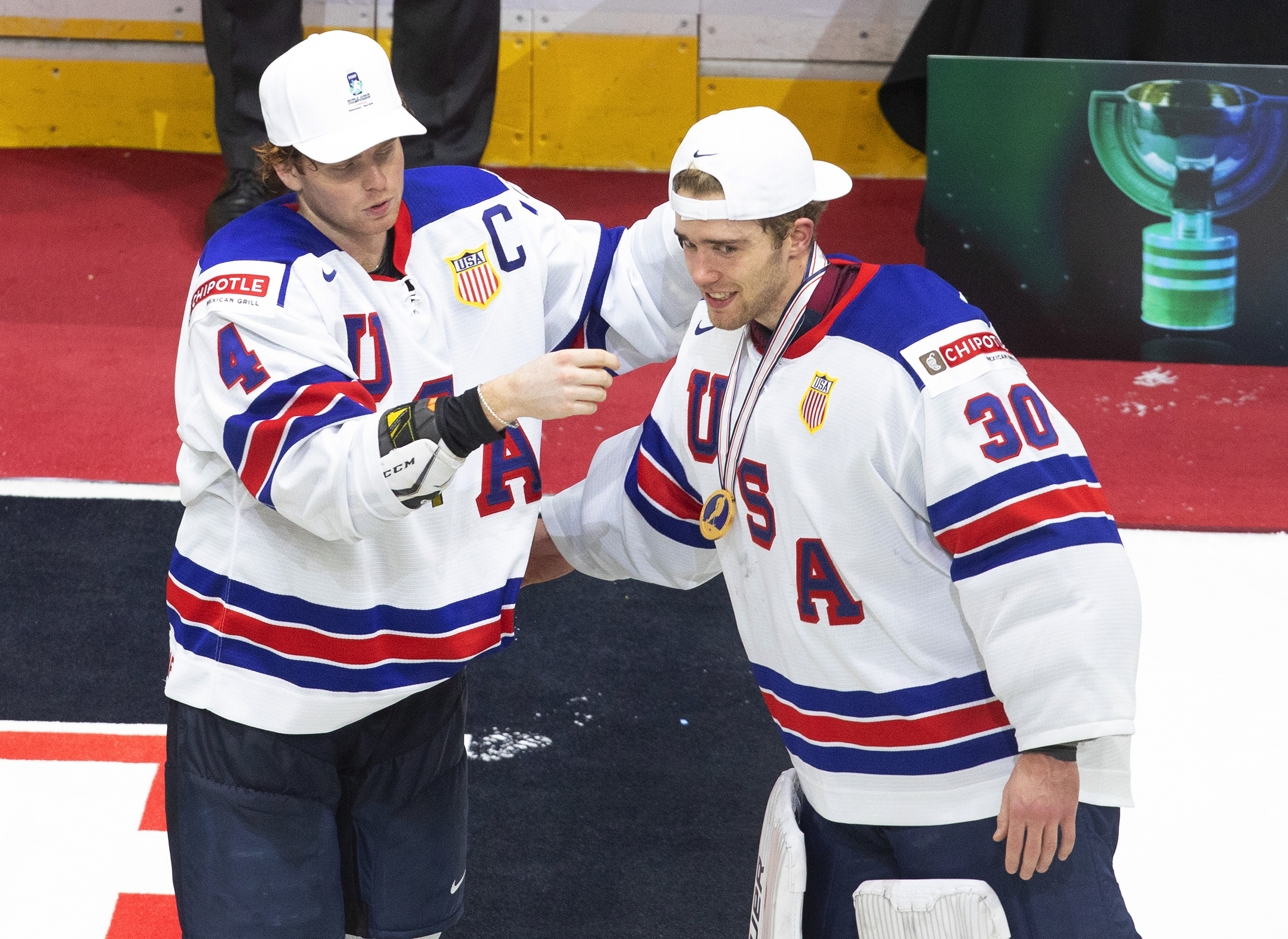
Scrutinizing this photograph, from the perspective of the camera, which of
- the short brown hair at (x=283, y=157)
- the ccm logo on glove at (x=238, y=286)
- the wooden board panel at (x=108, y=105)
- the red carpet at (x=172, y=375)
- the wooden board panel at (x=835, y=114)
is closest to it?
the ccm logo on glove at (x=238, y=286)

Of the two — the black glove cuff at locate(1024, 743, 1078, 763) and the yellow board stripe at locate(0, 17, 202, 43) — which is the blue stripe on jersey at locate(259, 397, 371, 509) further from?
the yellow board stripe at locate(0, 17, 202, 43)

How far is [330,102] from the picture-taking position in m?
2.36

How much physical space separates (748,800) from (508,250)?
5.28 ft

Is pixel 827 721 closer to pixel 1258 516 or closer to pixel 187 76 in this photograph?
pixel 1258 516

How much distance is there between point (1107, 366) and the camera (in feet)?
19.0

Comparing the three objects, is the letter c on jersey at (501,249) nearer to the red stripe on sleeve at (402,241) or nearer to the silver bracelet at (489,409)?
the red stripe on sleeve at (402,241)

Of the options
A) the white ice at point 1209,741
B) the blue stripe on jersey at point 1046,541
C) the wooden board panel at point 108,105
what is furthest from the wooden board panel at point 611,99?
the blue stripe on jersey at point 1046,541

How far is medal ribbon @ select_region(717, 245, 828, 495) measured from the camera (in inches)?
89.7

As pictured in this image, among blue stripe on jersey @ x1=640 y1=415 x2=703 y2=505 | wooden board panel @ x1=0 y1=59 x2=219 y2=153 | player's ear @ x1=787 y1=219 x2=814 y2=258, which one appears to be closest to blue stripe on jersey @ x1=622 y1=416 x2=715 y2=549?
blue stripe on jersey @ x1=640 y1=415 x2=703 y2=505

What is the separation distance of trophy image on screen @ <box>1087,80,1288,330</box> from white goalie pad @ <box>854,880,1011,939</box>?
398 cm

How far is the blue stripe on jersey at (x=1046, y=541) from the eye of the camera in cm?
208

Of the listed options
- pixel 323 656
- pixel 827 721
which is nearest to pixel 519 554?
pixel 323 656

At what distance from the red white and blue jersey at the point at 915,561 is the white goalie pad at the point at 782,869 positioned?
0.21 ft

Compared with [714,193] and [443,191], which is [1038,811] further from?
[443,191]
